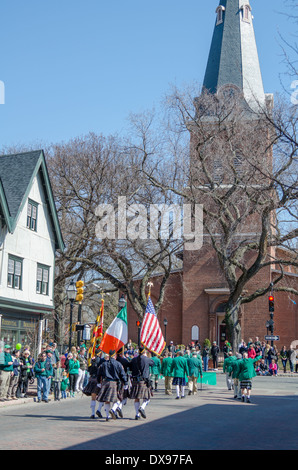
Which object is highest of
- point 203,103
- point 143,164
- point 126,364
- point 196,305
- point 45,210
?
point 203,103

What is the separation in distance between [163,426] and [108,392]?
191 centimetres

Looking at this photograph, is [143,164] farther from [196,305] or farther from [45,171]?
[196,305]

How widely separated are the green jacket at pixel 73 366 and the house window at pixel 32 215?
10447 mm

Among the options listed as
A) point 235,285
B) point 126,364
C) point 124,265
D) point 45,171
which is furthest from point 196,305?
point 126,364

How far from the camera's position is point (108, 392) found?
15.5m

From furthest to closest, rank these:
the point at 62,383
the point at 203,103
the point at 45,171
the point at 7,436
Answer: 1. the point at 203,103
2. the point at 45,171
3. the point at 62,383
4. the point at 7,436

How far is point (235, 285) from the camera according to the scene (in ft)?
125

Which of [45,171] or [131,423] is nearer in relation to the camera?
[131,423]

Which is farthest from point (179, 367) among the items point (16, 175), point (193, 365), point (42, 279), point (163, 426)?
point (16, 175)

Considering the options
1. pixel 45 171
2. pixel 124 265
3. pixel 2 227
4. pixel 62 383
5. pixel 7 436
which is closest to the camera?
pixel 7 436

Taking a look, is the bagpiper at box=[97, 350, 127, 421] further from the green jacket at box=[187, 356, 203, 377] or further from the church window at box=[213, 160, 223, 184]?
the church window at box=[213, 160, 223, 184]

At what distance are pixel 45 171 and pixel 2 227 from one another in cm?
535

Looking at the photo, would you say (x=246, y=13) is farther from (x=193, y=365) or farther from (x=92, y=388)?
(x=92, y=388)

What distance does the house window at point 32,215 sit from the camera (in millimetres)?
31688
